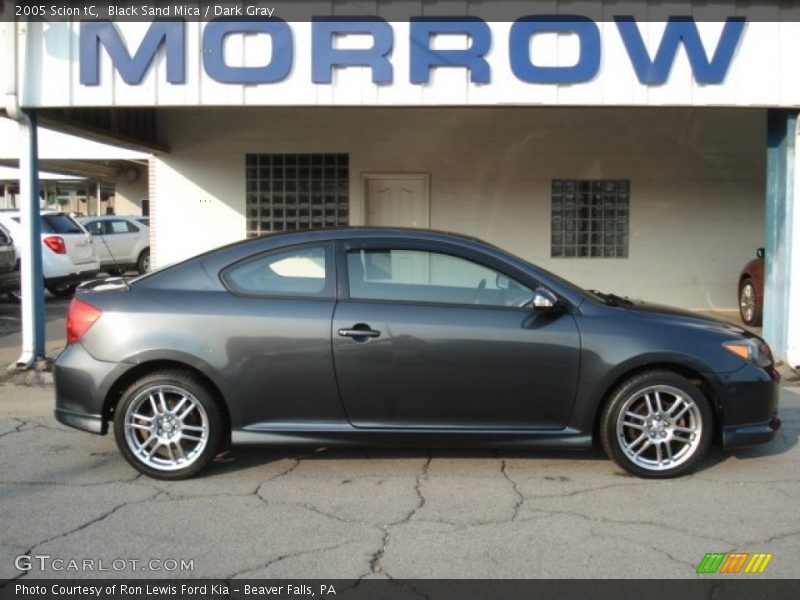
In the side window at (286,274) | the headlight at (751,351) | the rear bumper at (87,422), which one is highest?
the side window at (286,274)

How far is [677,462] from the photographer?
5.12m

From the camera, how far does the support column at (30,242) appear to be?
8.18 meters

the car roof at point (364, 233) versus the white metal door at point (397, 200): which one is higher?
the white metal door at point (397, 200)

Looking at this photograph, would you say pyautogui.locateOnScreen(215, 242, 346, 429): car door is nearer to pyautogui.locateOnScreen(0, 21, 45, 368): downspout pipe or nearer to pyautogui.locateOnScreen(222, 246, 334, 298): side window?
pyautogui.locateOnScreen(222, 246, 334, 298): side window

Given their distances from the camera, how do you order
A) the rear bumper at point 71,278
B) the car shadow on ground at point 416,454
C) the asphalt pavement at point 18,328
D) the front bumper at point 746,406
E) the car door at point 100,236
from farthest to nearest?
the car door at point 100,236, the rear bumper at point 71,278, the asphalt pavement at point 18,328, the car shadow on ground at point 416,454, the front bumper at point 746,406

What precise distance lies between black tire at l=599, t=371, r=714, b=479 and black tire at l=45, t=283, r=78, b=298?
1145cm

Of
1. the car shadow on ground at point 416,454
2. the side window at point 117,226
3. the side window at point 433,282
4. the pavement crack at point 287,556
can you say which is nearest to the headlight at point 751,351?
the car shadow on ground at point 416,454

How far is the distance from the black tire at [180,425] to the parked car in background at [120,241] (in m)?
14.0

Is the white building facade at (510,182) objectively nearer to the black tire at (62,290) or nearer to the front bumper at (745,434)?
the black tire at (62,290)

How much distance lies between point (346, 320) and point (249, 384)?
70 centimetres

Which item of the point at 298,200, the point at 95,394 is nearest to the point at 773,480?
the point at 95,394

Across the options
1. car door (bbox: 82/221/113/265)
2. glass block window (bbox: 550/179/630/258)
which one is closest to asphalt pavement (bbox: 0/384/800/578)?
glass block window (bbox: 550/179/630/258)

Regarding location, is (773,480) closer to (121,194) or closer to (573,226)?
(573,226)

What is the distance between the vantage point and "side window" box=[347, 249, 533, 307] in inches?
203
